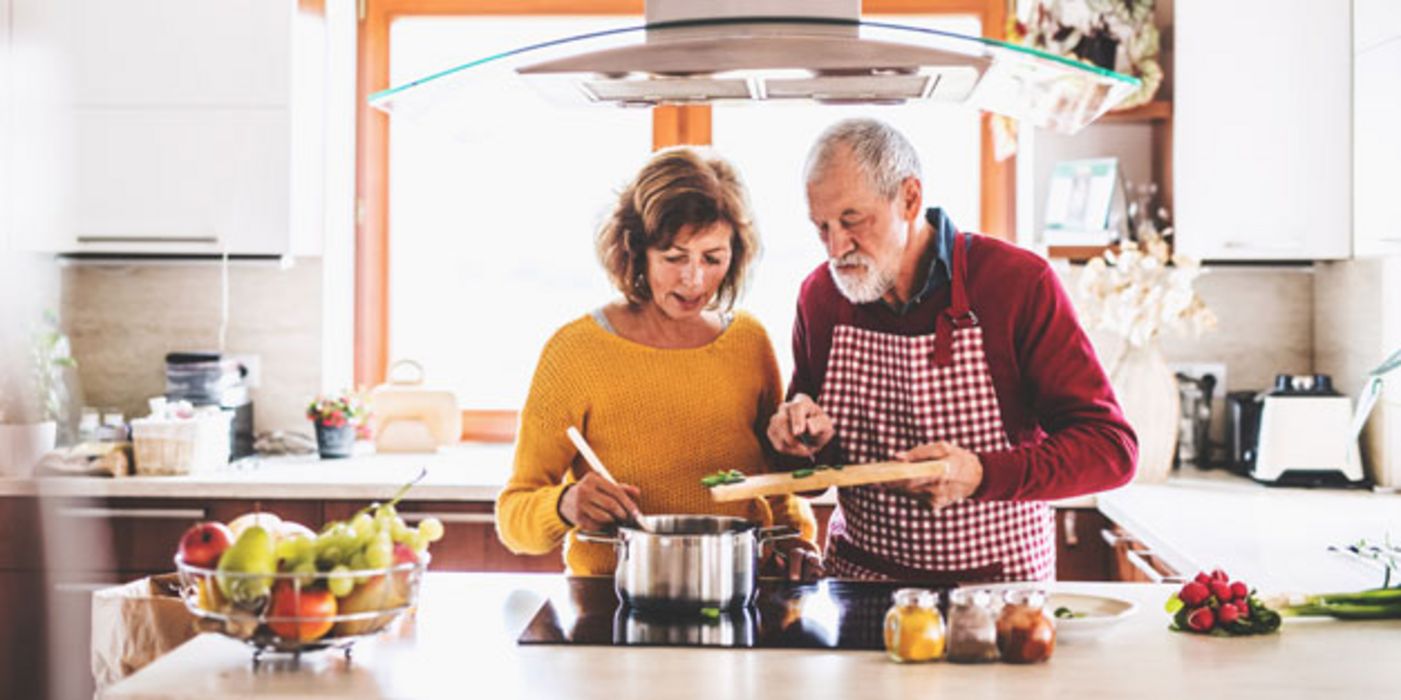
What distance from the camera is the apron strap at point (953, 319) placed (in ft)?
7.75

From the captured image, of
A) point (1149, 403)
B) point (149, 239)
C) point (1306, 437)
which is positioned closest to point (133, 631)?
point (149, 239)

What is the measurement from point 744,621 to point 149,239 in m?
2.50

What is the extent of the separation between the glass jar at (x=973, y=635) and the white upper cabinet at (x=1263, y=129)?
2.20m

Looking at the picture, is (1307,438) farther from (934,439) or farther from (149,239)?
(149,239)

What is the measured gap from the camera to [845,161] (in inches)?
88.3

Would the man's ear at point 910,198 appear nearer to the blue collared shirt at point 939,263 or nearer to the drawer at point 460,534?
the blue collared shirt at point 939,263

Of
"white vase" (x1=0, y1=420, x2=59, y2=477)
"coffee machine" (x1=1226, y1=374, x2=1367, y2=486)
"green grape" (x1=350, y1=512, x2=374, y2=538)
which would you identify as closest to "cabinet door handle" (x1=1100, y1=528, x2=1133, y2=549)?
"coffee machine" (x1=1226, y1=374, x2=1367, y2=486)

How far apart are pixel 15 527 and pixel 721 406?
2.11 metres

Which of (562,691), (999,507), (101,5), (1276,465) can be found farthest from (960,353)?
(101,5)

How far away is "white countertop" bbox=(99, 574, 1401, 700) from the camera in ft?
5.16

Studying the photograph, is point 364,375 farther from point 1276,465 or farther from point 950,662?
point 950,662

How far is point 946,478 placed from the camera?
6.76ft

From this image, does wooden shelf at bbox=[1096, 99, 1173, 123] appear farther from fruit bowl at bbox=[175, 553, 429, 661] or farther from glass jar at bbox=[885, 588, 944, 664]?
fruit bowl at bbox=[175, 553, 429, 661]

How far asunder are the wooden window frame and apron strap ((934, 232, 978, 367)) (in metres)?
1.84
